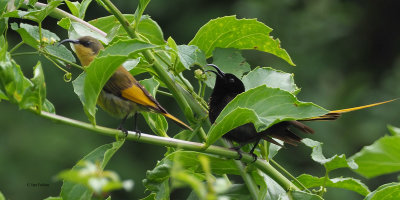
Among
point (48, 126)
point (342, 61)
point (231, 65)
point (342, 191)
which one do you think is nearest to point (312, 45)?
point (342, 61)

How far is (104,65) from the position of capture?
1291 millimetres

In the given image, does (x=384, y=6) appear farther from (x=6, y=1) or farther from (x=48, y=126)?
(x=6, y=1)

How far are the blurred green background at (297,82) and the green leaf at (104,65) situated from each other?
22.7 ft

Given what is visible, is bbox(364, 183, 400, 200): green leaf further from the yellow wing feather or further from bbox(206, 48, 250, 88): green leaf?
the yellow wing feather

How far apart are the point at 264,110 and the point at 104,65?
381mm

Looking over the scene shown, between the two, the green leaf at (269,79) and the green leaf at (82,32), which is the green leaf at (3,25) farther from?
the green leaf at (269,79)

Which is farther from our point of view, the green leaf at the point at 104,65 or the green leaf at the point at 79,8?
the green leaf at the point at 79,8

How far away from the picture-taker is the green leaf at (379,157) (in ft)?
2.76

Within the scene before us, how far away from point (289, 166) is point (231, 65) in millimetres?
7119

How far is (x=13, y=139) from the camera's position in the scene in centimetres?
983

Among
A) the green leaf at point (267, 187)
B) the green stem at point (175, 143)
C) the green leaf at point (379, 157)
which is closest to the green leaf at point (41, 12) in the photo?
the green stem at point (175, 143)

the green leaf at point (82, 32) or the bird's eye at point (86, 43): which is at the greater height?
the bird's eye at point (86, 43)

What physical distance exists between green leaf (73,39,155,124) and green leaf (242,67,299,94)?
0.59m

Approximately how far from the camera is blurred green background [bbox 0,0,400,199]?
29.3 ft
